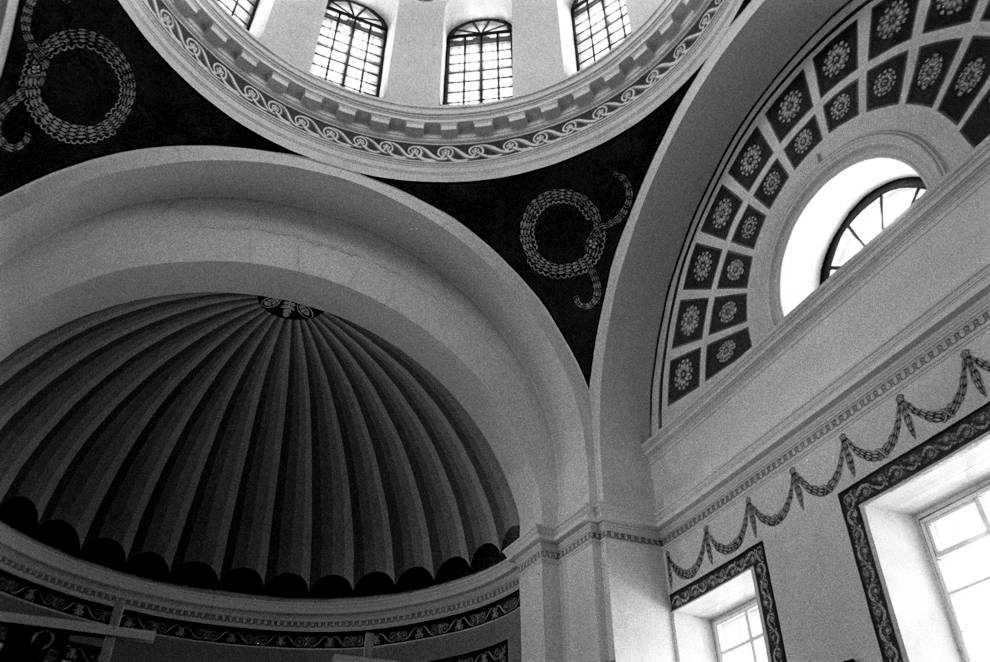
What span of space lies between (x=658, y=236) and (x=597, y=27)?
3.25m

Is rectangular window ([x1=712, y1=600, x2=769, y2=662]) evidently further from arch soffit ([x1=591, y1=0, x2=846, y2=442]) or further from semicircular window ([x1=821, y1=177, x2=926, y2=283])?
semicircular window ([x1=821, y1=177, x2=926, y2=283])

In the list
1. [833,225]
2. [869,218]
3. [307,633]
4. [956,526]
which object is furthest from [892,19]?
[307,633]

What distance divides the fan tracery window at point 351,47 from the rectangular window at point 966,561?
747cm

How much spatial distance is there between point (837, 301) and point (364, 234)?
5068mm

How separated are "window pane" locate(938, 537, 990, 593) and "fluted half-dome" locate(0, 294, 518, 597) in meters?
6.65

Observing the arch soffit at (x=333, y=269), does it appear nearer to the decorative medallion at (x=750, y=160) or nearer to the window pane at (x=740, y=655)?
the window pane at (x=740, y=655)

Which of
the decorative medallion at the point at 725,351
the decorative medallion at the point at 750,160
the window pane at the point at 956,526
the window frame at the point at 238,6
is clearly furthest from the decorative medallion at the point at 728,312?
the window frame at the point at 238,6

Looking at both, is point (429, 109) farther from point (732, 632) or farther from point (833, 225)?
point (732, 632)

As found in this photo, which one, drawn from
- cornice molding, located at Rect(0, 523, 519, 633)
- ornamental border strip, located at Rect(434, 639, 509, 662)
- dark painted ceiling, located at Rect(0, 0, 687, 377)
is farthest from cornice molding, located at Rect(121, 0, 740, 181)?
ornamental border strip, located at Rect(434, 639, 509, 662)

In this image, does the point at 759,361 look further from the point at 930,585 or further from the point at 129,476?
the point at 129,476

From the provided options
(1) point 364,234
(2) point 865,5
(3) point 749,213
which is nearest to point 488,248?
(1) point 364,234

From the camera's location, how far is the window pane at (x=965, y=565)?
18.5ft

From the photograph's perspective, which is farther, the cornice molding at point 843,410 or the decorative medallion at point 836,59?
the decorative medallion at point 836,59

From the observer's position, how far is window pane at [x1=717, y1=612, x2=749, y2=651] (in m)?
7.55
